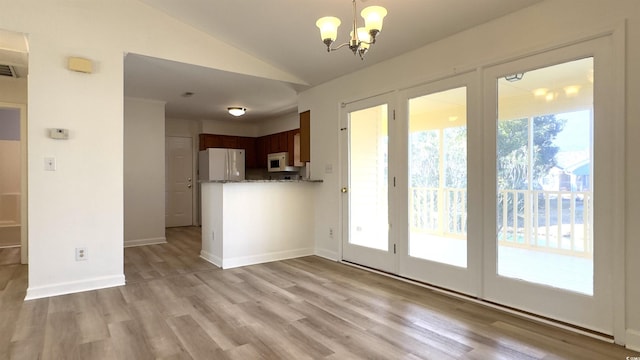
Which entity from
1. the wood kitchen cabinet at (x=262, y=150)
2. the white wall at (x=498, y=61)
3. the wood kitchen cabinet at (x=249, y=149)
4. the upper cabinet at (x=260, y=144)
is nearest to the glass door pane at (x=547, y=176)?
the white wall at (x=498, y=61)

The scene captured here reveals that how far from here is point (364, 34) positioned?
Answer: 8.10 feet

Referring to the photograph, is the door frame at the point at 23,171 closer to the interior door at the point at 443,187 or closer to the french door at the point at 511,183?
the french door at the point at 511,183

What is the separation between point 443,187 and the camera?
11.2 ft

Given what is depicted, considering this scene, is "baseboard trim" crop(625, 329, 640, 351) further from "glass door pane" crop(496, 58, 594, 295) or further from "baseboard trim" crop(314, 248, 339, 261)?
"baseboard trim" crop(314, 248, 339, 261)

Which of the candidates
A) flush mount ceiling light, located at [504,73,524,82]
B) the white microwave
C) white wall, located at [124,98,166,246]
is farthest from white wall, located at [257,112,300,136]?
flush mount ceiling light, located at [504,73,524,82]

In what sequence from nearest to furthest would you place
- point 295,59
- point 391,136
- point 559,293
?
point 559,293, point 391,136, point 295,59

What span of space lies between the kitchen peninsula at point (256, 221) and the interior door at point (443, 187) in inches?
62.8

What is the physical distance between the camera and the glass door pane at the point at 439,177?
3254 millimetres

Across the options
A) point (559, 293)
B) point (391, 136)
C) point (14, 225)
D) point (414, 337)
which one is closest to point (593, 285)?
point (559, 293)

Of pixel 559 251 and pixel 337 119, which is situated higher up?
pixel 337 119

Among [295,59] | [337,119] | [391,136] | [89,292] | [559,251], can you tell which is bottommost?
[89,292]

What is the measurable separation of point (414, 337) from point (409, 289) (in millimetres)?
1053

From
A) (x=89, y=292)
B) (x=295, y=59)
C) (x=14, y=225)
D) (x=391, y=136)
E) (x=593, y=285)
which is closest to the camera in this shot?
(x=593, y=285)

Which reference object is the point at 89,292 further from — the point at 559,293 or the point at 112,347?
the point at 559,293
